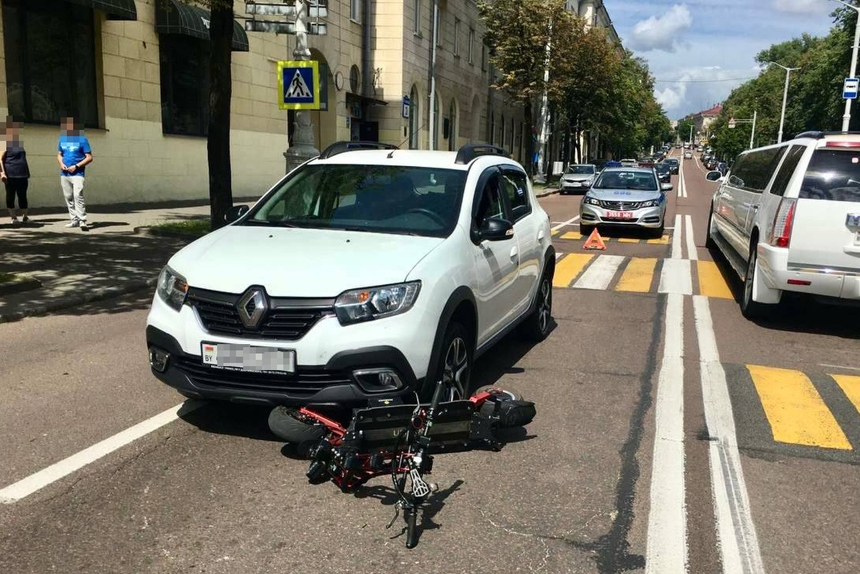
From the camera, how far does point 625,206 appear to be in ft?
55.0

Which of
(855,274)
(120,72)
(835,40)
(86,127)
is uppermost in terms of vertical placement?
(835,40)

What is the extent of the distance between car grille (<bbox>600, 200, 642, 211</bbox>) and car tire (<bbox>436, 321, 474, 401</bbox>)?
12645mm

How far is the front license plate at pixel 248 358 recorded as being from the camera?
157 inches

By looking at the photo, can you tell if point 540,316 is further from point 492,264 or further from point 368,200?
point 368,200

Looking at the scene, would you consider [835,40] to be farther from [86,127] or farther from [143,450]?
[143,450]

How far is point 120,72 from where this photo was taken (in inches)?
692

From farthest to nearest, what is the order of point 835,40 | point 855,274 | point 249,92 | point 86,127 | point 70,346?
point 835,40 → point 249,92 → point 86,127 → point 855,274 → point 70,346

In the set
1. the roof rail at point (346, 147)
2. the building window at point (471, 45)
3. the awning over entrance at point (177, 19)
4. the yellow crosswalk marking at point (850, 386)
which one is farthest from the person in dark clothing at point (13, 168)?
the building window at point (471, 45)

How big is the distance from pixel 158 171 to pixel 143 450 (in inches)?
642

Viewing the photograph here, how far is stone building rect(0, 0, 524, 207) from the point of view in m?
Answer: 15.7

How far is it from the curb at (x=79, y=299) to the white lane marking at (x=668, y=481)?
20.1ft

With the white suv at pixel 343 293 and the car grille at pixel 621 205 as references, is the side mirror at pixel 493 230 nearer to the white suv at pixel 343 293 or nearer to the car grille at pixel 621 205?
the white suv at pixel 343 293

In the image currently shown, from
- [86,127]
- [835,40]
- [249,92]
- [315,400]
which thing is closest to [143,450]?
[315,400]

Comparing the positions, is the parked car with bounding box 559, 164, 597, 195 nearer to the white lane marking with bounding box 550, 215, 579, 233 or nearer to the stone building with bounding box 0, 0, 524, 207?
the stone building with bounding box 0, 0, 524, 207
